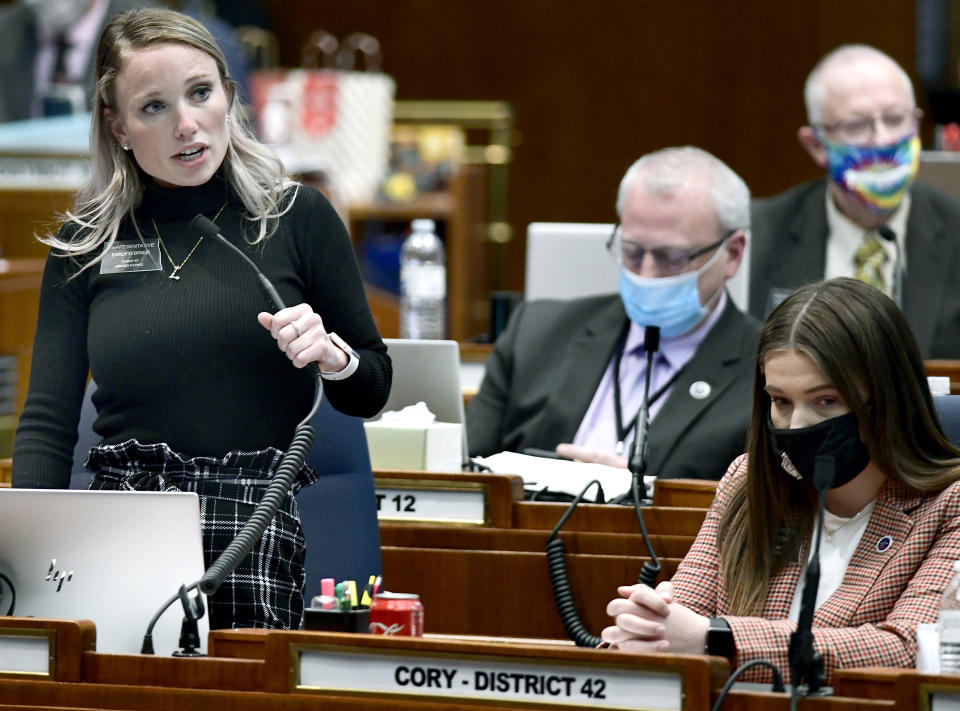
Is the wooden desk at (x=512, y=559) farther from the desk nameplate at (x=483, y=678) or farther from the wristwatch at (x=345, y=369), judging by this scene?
the desk nameplate at (x=483, y=678)

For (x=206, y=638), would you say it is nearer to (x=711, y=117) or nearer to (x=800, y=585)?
(x=800, y=585)

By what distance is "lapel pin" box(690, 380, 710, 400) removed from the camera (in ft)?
10.4

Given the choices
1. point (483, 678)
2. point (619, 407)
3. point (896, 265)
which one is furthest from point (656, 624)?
point (896, 265)

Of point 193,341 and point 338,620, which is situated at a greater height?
point 193,341

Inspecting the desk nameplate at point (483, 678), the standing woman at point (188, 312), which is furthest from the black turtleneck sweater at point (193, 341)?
the desk nameplate at point (483, 678)

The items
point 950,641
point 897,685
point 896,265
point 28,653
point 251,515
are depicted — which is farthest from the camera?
point 896,265

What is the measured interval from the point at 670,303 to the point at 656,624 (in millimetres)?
1459

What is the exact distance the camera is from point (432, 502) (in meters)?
2.78

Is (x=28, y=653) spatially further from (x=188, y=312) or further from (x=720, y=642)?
(x=720, y=642)

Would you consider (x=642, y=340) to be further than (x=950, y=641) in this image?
Yes

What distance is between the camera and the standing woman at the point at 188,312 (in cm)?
218

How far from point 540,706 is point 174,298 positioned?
0.87 m

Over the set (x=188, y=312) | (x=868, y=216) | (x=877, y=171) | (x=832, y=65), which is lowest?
(x=188, y=312)

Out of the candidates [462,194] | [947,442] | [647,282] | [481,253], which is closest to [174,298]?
[947,442]
